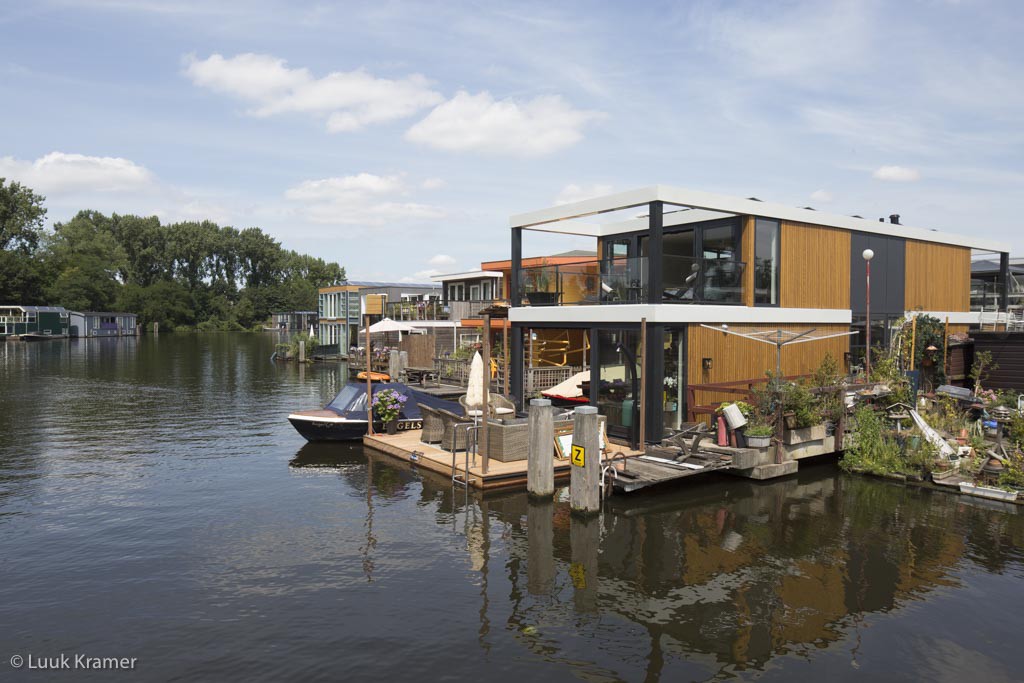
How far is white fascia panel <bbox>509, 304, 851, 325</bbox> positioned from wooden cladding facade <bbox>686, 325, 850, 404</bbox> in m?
0.23

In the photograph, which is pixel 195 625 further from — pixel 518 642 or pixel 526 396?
pixel 526 396

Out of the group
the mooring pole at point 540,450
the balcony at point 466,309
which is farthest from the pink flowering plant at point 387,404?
the balcony at point 466,309

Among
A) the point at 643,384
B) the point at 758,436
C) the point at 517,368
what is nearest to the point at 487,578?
the point at 643,384

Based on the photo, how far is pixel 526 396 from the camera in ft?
67.3

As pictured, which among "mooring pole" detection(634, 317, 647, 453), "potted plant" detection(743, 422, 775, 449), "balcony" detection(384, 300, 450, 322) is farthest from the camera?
"balcony" detection(384, 300, 450, 322)

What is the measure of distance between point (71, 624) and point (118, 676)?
1679mm

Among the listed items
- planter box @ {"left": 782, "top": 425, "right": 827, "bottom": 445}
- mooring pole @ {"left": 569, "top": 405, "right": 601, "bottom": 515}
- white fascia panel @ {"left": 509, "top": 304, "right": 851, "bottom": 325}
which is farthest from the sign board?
planter box @ {"left": 782, "top": 425, "right": 827, "bottom": 445}

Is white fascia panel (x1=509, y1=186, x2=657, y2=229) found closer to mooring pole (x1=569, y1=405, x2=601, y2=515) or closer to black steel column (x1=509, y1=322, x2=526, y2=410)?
black steel column (x1=509, y1=322, x2=526, y2=410)

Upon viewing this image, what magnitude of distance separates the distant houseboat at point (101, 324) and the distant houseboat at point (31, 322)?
1.94 meters

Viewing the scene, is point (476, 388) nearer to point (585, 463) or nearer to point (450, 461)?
point (450, 461)

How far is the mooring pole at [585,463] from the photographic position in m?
11.7

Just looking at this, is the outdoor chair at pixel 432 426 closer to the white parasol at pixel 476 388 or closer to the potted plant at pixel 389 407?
the white parasol at pixel 476 388

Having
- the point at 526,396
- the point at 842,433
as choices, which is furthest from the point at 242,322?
the point at 842,433

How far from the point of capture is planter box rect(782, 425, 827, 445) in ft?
47.3
